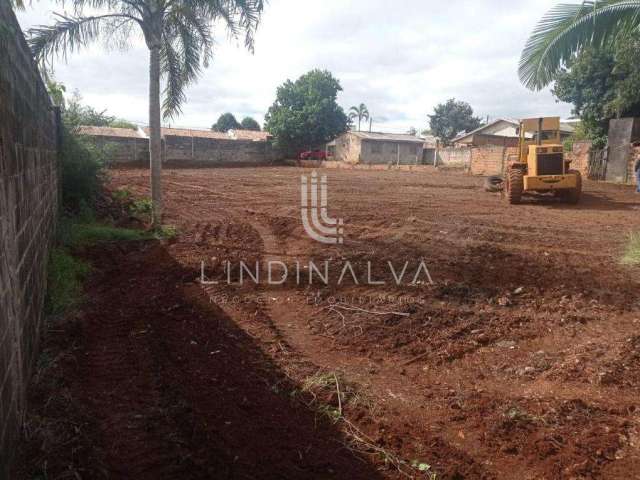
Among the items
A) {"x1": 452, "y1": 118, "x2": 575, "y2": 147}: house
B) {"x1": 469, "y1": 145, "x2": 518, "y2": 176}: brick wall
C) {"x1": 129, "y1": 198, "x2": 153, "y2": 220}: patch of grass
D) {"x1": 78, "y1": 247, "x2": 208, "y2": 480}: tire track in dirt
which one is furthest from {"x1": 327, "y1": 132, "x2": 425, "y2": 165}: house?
{"x1": 78, "y1": 247, "x2": 208, "y2": 480}: tire track in dirt

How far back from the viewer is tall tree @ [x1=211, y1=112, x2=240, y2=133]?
7075cm

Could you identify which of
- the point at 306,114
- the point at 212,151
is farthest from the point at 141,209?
the point at 306,114

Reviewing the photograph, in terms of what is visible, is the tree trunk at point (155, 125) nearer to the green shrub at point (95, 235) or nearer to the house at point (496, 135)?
the green shrub at point (95, 235)

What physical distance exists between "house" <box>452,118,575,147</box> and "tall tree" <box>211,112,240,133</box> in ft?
119

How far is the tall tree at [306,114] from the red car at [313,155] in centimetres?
170

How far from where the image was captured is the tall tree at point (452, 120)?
60.1 m

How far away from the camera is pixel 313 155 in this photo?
131ft

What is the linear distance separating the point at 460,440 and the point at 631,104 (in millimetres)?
22318

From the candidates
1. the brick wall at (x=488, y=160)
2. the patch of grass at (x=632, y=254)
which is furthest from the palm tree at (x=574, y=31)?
the brick wall at (x=488, y=160)

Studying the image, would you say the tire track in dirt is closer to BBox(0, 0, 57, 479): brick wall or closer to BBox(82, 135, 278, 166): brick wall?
BBox(0, 0, 57, 479): brick wall

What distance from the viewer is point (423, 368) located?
433 centimetres

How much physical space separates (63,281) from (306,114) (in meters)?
38.1

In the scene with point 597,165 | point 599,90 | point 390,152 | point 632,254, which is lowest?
point 632,254

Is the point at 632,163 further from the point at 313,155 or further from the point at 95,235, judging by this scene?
the point at 313,155
